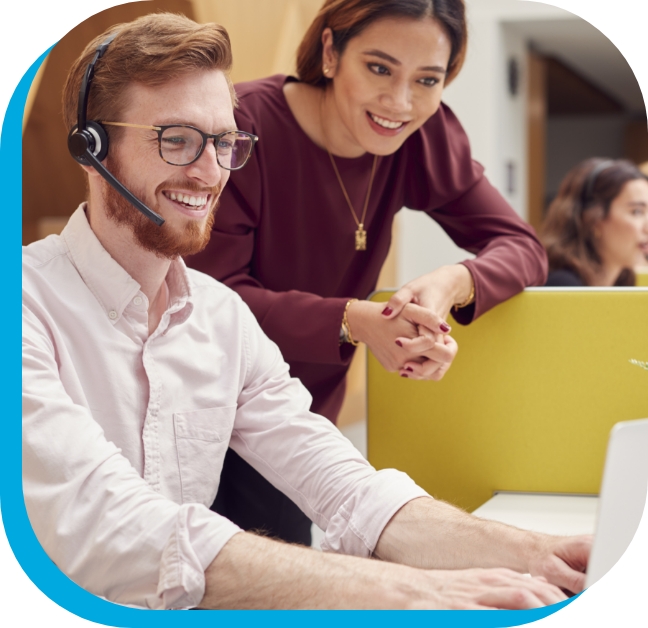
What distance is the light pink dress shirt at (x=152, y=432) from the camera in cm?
81

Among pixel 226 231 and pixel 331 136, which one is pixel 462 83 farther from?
pixel 226 231

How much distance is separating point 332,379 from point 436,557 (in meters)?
0.34

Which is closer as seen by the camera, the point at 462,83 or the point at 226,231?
the point at 226,231

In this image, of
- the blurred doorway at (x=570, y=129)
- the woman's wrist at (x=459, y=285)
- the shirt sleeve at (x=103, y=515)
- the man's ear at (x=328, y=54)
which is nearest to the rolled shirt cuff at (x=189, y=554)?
the shirt sleeve at (x=103, y=515)

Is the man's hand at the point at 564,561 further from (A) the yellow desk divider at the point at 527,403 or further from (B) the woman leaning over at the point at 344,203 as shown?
(B) the woman leaning over at the point at 344,203

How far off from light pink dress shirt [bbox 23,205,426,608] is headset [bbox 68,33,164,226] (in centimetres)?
7

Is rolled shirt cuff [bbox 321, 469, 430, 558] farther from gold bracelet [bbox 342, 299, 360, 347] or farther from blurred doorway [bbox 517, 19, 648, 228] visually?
blurred doorway [bbox 517, 19, 648, 228]

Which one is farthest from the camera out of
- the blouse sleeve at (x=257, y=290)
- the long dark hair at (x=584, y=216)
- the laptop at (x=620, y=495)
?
the long dark hair at (x=584, y=216)

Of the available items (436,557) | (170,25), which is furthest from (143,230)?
(436,557)

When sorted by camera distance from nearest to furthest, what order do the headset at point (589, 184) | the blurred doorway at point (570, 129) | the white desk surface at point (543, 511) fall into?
the white desk surface at point (543, 511) < the headset at point (589, 184) < the blurred doorway at point (570, 129)

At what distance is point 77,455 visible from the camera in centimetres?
82

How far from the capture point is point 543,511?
108cm

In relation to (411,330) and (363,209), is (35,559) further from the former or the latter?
(363,209)

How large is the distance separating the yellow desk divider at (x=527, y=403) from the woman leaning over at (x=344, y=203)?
0.21 feet
